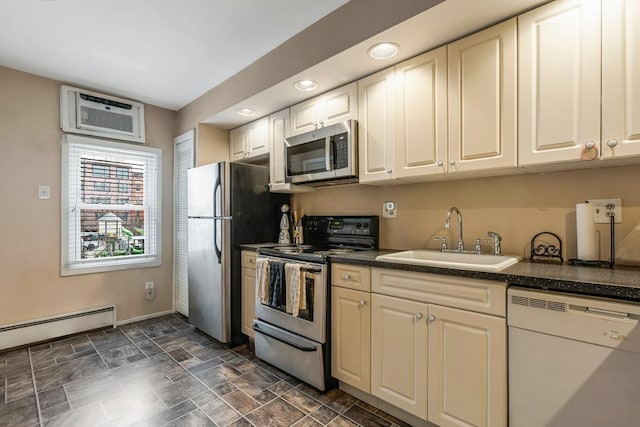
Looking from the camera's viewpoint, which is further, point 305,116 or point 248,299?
point 248,299

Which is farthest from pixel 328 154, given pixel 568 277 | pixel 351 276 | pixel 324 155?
pixel 568 277

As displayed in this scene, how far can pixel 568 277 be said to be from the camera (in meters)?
1.23

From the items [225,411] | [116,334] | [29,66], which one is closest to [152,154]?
[29,66]

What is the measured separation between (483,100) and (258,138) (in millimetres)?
2135

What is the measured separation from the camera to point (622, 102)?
1292 millimetres

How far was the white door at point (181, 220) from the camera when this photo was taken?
143 inches

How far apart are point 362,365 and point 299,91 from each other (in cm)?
206

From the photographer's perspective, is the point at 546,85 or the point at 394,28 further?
the point at 394,28

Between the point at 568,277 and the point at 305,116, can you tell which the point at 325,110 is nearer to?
the point at 305,116

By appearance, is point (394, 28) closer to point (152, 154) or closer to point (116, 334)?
point (152, 154)

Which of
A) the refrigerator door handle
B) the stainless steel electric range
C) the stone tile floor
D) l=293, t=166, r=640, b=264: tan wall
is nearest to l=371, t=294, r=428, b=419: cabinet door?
the stone tile floor

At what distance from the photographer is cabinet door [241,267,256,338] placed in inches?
107

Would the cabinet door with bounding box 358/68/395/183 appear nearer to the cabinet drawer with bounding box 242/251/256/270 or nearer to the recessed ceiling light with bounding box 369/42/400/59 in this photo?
the recessed ceiling light with bounding box 369/42/400/59

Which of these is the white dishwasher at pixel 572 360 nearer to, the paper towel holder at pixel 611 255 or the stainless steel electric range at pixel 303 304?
the paper towel holder at pixel 611 255
